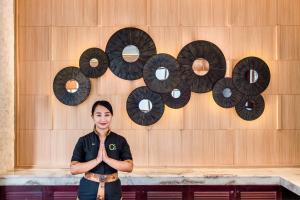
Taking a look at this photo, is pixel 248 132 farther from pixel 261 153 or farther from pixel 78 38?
pixel 78 38

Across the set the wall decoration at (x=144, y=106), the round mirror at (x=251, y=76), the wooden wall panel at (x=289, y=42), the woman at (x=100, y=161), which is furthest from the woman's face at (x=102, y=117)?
the wooden wall panel at (x=289, y=42)

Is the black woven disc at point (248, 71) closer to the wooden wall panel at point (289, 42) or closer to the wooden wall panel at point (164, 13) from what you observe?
the wooden wall panel at point (289, 42)

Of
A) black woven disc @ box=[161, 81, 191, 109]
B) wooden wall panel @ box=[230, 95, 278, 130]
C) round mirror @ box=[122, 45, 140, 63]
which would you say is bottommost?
Result: wooden wall panel @ box=[230, 95, 278, 130]

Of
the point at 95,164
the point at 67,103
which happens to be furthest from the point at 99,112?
the point at 67,103

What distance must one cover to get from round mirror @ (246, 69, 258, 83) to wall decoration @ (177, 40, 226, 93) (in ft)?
0.95

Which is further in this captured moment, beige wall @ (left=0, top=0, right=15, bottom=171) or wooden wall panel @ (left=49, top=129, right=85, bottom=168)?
wooden wall panel @ (left=49, top=129, right=85, bottom=168)

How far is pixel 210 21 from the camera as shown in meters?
5.04

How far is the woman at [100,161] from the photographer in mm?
2910

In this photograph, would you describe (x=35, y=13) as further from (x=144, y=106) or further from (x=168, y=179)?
(x=168, y=179)

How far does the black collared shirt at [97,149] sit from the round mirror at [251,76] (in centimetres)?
247

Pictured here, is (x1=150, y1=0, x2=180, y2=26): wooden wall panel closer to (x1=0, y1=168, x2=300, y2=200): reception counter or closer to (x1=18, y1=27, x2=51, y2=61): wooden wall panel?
(x1=18, y1=27, x2=51, y2=61): wooden wall panel

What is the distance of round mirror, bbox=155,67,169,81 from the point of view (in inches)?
196

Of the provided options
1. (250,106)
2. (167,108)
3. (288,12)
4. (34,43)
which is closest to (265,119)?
(250,106)

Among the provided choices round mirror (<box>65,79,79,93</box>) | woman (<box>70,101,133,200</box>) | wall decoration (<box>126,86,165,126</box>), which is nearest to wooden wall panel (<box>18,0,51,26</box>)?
round mirror (<box>65,79,79,93</box>)
